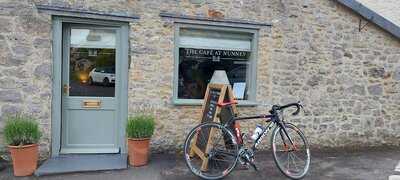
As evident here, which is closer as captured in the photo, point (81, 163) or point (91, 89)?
point (81, 163)

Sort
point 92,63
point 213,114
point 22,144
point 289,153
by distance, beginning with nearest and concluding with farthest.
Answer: point 22,144 < point 289,153 < point 213,114 < point 92,63

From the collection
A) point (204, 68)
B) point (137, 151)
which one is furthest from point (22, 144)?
point (204, 68)

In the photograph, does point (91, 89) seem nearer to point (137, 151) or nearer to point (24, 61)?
point (24, 61)

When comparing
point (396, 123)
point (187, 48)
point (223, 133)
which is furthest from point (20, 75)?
point (396, 123)

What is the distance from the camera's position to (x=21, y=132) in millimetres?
5914

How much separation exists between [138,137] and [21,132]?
1.79 meters

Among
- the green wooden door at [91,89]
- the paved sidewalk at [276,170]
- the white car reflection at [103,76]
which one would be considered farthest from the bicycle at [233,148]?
the white car reflection at [103,76]

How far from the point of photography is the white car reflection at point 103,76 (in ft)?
23.2

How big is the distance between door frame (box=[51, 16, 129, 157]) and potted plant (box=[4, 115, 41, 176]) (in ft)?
2.15

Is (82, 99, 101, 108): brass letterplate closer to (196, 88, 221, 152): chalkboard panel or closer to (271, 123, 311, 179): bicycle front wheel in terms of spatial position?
(196, 88, 221, 152): chalkboard panel

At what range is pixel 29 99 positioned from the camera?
21.4ft

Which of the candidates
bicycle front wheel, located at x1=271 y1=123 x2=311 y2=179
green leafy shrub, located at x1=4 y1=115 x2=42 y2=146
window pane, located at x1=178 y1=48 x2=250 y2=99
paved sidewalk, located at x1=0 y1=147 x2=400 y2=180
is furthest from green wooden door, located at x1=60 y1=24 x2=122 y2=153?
bicycle front wheel, located at x1=271 y1=123 x2=311 y2=179

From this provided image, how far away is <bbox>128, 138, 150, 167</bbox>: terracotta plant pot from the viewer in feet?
21.2

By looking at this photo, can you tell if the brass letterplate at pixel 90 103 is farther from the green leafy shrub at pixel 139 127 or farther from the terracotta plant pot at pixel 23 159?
the terracotta plant pot at pixel 23 159
